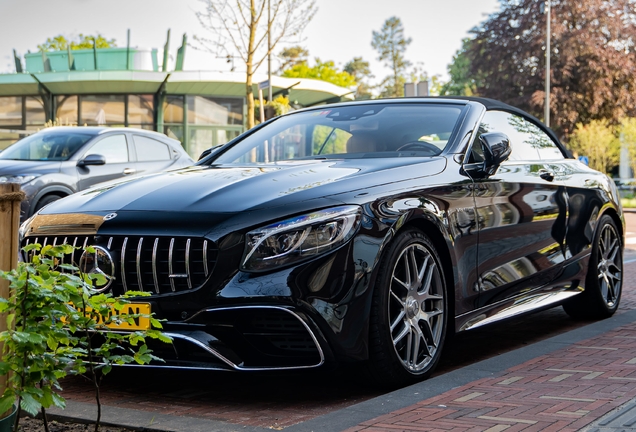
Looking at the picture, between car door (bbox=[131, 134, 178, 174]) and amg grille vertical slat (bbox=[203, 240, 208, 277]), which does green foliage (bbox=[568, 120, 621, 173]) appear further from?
amg grille vertical slat (bbox=[203, 240, 208, 277])

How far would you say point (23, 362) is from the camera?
3.08 metres

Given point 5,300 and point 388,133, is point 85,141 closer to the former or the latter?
point 388,133

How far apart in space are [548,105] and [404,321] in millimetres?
38947

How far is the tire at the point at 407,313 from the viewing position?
4.30 metres

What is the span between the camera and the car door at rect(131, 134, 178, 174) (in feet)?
44.9

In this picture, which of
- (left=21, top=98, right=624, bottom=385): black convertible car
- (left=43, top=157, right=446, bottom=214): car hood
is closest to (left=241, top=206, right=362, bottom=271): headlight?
(left=21, top=98, right=624, bottom=385): black convertible car

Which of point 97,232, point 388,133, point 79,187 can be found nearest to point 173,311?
point 97,232

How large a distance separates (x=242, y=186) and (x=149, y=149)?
9.60 metres

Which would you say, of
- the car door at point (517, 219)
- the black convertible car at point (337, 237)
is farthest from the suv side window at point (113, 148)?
the car door at point (517, 219)

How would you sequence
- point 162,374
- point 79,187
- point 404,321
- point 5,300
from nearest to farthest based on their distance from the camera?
point 5,300 → point 404,321 → point 162,374 → point 79,187

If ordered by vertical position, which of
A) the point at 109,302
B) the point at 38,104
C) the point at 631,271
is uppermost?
the point at 38,104

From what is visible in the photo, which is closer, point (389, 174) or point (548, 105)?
point (389, 174)

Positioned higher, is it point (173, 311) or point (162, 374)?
point (173, 311)

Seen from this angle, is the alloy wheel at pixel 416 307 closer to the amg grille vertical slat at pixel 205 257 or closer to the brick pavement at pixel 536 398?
the brick pavement at pixel 536 398
